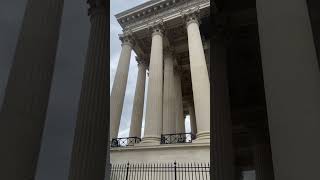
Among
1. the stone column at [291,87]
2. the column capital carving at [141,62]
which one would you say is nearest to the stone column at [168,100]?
the column capital carving at [141,62]

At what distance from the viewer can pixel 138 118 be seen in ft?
197

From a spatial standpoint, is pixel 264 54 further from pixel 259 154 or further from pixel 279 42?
pixel 259 154

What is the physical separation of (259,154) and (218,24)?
1897cm

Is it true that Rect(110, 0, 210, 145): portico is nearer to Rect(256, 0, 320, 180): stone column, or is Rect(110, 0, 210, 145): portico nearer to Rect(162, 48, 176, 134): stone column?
Rect(162, 48, 176, 134): stone column

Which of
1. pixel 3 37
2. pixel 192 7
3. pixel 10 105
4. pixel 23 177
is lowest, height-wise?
pixel 23 177

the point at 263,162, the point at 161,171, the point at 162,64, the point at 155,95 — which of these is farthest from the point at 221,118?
the point at 162,64

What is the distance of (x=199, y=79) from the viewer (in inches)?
1961

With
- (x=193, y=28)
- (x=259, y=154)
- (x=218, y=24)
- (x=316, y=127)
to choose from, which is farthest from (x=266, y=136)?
(x=316, y=127)

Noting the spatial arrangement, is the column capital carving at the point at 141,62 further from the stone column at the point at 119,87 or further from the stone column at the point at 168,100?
the stone column at the point at 168,100

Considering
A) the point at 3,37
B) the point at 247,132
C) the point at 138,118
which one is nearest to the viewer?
the point at 3,37

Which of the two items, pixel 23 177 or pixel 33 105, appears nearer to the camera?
pixel 23 177

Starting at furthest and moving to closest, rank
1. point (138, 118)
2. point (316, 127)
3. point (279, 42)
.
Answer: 1. point (138, 118)
2. point (279, 42)
3. point (316, 127)

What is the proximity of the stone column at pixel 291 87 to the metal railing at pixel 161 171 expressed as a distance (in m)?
29.8

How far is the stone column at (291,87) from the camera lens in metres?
8.37
